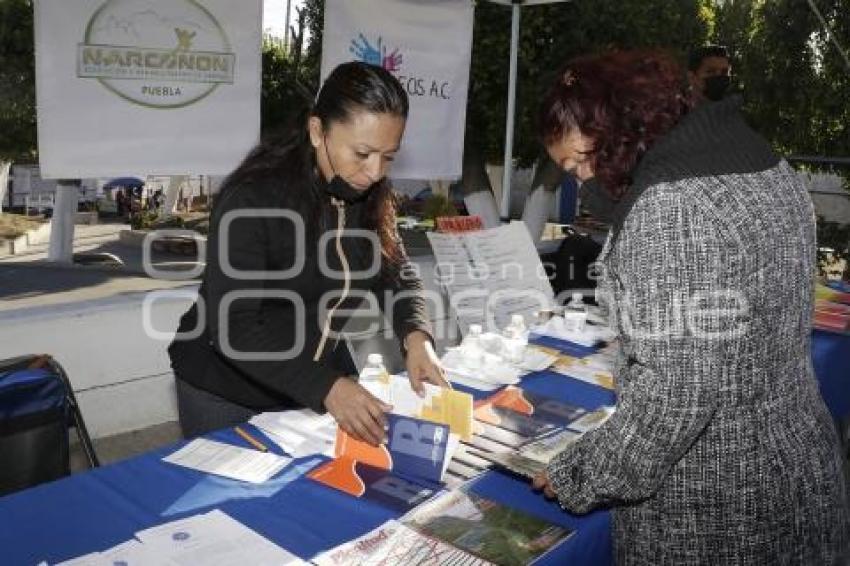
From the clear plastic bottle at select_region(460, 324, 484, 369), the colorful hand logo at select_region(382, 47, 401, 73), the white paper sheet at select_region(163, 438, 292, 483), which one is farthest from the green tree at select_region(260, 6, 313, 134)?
the white paper sheet at select_region(163, 438, 292, 483)

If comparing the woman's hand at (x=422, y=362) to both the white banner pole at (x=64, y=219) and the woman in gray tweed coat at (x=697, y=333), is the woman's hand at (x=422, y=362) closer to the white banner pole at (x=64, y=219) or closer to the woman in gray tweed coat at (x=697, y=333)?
the woman in gray tweed coat at (x=697, y=333)

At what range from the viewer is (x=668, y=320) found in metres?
0.91

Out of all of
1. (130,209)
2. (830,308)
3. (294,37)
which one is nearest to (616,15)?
(294,37)

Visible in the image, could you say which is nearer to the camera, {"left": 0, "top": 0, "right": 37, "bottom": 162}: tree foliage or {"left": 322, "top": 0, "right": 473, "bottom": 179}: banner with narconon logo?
{"left": 322, "top": 0, "right": 473, "bottom": 179}: banner with narconon logo

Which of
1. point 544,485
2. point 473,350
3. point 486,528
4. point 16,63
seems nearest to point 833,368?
point 473,350

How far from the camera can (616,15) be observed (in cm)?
521

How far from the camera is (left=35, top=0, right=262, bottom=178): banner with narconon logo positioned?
2.47 metres

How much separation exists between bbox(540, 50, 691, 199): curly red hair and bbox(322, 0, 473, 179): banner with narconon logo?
7.14 ft

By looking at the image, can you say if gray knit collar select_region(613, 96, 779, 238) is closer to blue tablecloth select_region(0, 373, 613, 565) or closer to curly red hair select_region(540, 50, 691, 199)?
curly red hair select_region(540, 50, 691, 199)

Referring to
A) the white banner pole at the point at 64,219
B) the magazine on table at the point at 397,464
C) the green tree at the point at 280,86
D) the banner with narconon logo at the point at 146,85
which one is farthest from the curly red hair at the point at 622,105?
the green tree at the point at 280,86

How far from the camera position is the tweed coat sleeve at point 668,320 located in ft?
2.96
